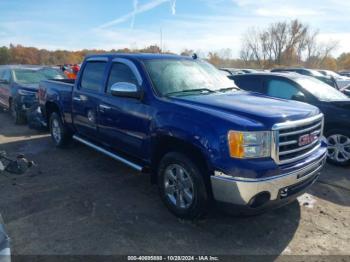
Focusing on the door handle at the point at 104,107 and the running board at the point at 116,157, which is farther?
the door handle at the point at 104,107

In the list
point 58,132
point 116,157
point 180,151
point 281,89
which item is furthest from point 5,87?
point 180,151

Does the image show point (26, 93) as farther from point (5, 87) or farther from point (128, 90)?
point (128, 90)

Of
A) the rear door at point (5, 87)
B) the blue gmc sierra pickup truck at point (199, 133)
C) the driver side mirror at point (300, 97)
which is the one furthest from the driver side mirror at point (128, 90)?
the rear door at point (5, 87)

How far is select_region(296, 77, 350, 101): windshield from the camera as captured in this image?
606 cm

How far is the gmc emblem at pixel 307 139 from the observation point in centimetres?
335

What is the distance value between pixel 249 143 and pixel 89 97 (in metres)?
3.06

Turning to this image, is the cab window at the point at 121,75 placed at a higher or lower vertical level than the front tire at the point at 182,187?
higher

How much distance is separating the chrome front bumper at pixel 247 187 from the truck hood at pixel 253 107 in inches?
21.8

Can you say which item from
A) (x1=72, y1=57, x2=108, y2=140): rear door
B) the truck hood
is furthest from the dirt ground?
the truck hood

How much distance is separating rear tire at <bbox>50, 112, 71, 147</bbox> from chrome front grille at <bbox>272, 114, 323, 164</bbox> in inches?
181

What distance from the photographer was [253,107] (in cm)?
343

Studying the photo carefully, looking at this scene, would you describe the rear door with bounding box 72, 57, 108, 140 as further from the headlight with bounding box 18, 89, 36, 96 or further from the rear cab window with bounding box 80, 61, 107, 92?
the headlight with bounding box 18, 89, 36, 96

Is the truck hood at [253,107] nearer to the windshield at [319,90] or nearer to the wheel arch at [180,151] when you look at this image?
the wheel arch at [180,151]

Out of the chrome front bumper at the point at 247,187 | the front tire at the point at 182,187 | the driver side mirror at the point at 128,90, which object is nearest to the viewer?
the chrome front bumper at the point at 247,187
